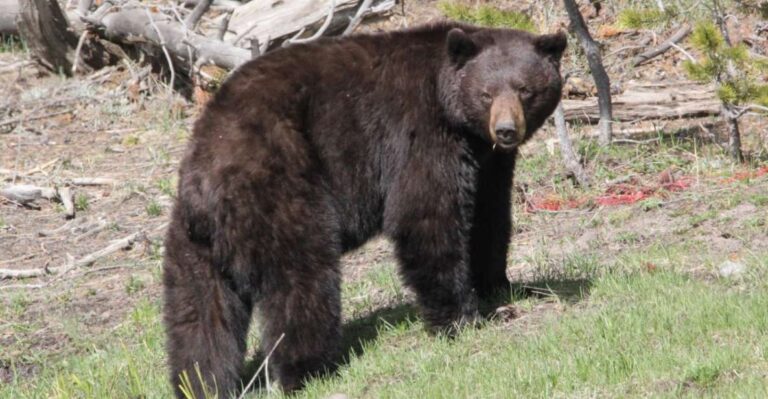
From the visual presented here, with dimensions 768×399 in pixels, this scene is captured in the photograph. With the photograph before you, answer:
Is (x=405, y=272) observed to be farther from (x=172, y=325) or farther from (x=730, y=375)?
(x=730, y=375)

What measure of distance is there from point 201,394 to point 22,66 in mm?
10715

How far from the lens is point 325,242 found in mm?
7027

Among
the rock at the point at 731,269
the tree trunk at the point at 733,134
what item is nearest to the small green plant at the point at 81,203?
the tree trunk at the point at 733,134

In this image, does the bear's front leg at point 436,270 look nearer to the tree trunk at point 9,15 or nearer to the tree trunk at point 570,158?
the tree trunk at point 570,158

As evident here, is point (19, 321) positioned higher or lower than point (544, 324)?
lower

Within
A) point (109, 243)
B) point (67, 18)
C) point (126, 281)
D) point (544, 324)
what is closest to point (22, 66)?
point (67, 18)

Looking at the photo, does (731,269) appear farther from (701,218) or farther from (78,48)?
(78,48)

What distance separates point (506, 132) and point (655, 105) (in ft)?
19.6

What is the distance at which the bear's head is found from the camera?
287 inches

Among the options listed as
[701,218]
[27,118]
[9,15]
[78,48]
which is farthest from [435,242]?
[9,15]

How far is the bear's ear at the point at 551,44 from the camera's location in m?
7.44

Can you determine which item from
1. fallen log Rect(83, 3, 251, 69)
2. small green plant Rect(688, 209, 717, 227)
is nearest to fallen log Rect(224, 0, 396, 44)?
fallen log Rect(83, 3, 251, 69)

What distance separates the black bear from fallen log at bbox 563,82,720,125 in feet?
16.2

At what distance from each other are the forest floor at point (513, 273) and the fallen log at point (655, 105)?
0.66 feet
